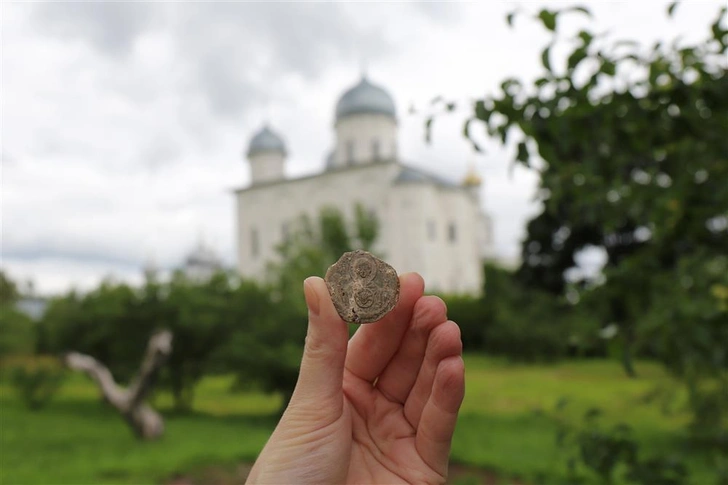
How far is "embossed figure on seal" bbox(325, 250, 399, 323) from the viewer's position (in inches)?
62.6

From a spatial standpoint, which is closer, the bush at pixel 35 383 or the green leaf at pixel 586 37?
the green leaf at pixel 586 37

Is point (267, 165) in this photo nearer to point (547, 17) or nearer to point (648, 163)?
point (648, 163)

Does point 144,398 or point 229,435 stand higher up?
point 144,398

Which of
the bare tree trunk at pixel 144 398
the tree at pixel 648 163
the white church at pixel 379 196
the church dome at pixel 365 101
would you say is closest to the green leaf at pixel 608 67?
the tree at pixel 648 163

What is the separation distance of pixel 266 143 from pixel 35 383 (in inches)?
1010

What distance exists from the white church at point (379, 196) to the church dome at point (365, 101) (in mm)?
50

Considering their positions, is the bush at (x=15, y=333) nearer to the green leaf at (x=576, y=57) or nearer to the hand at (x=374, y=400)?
the hand at (x=374, y=400)

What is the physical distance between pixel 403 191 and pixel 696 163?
2824cm

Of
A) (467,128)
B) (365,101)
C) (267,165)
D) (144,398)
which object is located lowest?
(144,398)

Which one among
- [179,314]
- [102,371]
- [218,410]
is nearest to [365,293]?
[102,371]

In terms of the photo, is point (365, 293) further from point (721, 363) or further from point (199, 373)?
point (199, 373)

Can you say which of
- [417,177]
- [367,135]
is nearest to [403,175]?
[417,177]

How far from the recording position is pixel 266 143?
115 ft

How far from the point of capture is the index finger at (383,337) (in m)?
1.60
